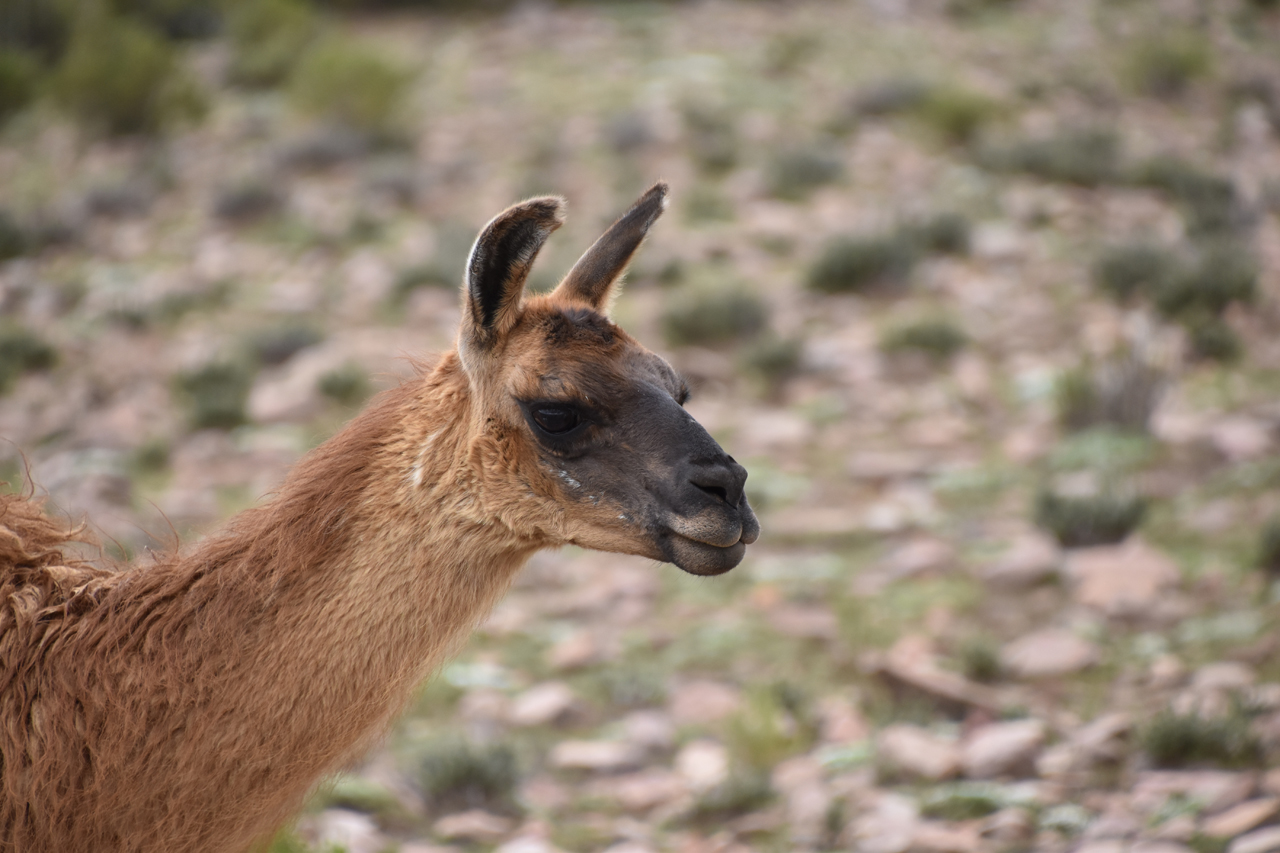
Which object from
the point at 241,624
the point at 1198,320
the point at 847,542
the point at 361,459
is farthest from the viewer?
the point at 1198,320

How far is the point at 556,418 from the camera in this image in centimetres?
315

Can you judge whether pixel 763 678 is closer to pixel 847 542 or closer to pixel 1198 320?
pixel 847 542

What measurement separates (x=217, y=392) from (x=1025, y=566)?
20.6 feet

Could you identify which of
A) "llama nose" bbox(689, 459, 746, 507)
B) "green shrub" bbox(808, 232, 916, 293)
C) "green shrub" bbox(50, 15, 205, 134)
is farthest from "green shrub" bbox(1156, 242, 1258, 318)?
"green shrub" bbox(50, 15, 205, 134)

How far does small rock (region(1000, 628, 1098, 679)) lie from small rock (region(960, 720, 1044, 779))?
60cm

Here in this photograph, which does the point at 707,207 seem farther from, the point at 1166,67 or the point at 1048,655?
the point at 1166,67

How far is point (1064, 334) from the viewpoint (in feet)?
32.0

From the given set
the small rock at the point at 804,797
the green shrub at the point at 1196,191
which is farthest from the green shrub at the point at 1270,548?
the green shrub at the point at 1196,191

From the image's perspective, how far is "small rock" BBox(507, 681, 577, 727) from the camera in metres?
5.61

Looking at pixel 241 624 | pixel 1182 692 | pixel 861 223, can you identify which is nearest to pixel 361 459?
pixel 241 624

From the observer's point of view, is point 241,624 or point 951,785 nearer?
Result: point 241,624

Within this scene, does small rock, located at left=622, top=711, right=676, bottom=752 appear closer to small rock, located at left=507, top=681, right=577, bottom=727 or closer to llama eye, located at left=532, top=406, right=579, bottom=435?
small rock, located at left=507, top=681, right=577, bottom=727

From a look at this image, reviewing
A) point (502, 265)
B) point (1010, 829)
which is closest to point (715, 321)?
point (1010, 829)

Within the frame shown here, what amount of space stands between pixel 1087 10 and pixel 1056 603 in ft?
56.7
